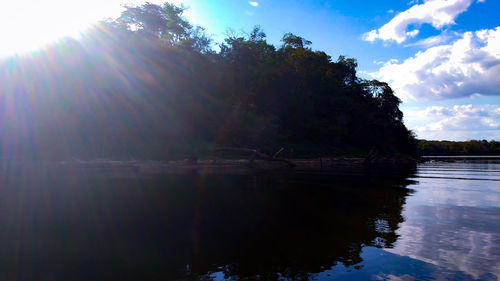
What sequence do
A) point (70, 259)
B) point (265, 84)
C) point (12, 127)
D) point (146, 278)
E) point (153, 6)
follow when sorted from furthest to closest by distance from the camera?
point (153, 6)
point (265, 84)
point (12, 127)
point (70, 259)
point (146, 278)

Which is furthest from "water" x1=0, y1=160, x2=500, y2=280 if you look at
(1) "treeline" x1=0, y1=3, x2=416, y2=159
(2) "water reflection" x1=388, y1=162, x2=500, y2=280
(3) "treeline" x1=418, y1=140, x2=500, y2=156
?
(3) "treeline" x1=418, y1=140, x2=500, y2=156

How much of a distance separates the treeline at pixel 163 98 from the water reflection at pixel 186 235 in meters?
23.7

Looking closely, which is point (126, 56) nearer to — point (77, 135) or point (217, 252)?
point (77, 135)

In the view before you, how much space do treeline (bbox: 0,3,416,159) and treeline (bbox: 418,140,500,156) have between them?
48956mm

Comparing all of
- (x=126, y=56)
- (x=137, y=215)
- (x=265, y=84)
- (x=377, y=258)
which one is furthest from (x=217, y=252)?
(x=265, y=84)

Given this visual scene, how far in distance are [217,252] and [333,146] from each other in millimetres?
67442

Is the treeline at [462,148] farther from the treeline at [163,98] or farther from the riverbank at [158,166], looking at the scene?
the riverbank at [158,166]

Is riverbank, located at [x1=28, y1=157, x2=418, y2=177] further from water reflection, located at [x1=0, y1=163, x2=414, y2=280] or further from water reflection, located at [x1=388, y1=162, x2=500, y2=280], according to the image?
water reflection, located at [x1=388, y1=162, x2=500, y2=280]

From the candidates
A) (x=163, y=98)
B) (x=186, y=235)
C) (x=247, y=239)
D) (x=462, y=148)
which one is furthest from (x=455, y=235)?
(x=462, y=148)

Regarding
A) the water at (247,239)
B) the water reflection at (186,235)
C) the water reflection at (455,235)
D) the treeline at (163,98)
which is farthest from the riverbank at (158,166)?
the water reflection at (455,235)

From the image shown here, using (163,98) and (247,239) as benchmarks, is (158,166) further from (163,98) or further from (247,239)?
(247,239)

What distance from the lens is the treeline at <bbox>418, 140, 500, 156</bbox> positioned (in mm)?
116500

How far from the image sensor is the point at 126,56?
1690 inches

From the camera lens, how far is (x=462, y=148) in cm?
12069
